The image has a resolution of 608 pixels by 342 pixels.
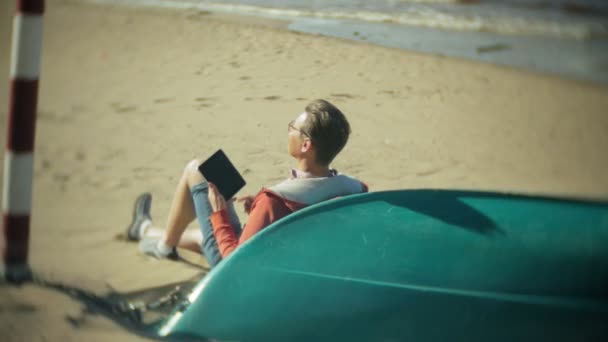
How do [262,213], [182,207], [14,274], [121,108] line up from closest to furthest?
[262,213], [14,274], [182,207], [121,108]

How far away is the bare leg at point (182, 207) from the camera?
3305 millimetres

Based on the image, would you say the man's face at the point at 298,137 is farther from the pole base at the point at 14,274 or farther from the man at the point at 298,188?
the pole base at the point at 14,274

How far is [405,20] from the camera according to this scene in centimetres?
1305

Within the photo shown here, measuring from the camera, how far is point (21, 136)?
2.93m

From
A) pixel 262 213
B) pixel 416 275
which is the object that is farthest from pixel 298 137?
pixel 416 275

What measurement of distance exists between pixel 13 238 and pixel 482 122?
536 cm

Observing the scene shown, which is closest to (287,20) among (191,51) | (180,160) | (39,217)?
(191,51)

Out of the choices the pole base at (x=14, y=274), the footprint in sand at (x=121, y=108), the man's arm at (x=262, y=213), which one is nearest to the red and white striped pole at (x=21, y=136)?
the pole base at (x=14, y=274)

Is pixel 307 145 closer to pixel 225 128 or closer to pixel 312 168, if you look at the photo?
pixel 312 168

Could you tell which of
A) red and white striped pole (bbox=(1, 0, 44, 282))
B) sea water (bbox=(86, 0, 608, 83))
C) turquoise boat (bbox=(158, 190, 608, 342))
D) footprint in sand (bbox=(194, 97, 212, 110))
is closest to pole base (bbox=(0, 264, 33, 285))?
red and white striped pole (bbox=(1, 0, 44, 282))

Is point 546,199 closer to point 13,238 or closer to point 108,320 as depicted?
point 108,320

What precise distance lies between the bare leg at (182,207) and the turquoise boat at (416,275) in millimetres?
685

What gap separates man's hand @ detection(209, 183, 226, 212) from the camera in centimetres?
302

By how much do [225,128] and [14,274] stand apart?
3.65 meters
